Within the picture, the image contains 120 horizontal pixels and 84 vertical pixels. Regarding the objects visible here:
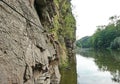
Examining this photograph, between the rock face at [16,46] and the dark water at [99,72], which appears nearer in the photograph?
the rock face at [16,46]

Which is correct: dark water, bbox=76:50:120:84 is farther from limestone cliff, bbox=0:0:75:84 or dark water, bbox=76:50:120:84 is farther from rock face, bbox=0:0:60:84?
rock face, bbox=0:0:60:84

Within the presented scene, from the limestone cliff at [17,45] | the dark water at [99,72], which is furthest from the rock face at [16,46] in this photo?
the dark water at [99,72]

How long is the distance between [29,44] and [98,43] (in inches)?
5335

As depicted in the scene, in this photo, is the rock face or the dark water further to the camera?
the dark water

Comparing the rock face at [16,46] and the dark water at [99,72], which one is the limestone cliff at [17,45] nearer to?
the rock face at [16,46]

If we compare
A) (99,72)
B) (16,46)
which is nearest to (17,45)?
(16,46)

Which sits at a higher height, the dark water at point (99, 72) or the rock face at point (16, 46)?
the rock face at point (16, 46)

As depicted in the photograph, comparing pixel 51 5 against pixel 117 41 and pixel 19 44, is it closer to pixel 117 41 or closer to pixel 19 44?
pixel 19 44

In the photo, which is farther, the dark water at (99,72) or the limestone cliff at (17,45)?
the dark water at (99,72)

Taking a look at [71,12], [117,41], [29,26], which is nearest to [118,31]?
[117,41]

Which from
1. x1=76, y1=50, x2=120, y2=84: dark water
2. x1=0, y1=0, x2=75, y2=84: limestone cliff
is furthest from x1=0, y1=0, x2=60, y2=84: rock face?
x1=76, y1=50, x2=120, y2=84: dark water

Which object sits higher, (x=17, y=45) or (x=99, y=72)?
(x=17, y=45)

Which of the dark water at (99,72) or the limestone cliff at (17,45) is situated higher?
the limestone cliff at (17,45)

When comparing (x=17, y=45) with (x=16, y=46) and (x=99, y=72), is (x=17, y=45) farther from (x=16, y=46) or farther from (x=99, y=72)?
(x=99, y=72)
